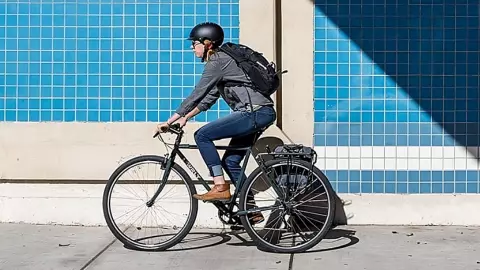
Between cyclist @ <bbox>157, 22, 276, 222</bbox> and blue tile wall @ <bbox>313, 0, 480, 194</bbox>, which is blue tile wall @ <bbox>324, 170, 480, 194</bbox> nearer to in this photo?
blue tile wall @ <bbox>313, 0, 480, 194</bbox>

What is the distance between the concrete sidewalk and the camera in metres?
6.19

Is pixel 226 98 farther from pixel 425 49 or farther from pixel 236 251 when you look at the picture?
pixel 425 49

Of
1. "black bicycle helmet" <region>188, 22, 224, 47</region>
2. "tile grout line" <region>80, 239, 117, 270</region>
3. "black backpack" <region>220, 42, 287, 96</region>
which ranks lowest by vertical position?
"tile grout line" <region>80, 239, 117, 270</region>

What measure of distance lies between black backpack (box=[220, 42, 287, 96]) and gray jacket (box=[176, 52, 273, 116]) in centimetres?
5

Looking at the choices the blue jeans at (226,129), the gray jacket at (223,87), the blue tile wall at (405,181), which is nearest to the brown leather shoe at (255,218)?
the blue jeans at (226,129)

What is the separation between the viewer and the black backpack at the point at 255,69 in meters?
6.38

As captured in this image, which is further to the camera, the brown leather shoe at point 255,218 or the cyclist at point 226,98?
the brown leather shoe at point 255,218

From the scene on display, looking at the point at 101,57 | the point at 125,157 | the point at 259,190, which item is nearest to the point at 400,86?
the point at 259,190

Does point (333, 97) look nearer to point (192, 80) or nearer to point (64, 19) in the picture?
point (192, 80)

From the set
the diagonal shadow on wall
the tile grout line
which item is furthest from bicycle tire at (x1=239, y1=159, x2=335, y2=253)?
the diagonal shadow on wall

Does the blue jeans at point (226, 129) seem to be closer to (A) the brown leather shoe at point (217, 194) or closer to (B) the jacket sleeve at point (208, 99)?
(A) the brown leather shoe at point (217, 194)

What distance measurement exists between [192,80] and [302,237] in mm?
1780

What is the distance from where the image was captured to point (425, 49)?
742cm

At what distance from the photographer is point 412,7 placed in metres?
7.41
